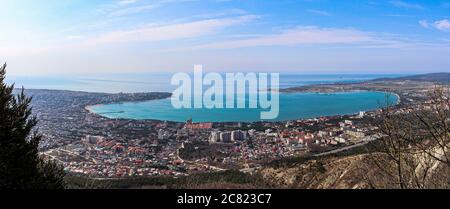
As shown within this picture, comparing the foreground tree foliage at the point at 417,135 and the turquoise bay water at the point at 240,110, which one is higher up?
the foreground tree foliage at the point at 417,135

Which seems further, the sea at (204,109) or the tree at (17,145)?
the sea at (204,109)

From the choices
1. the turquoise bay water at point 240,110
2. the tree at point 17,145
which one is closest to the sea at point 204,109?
the turquoise bay water at point 240,110

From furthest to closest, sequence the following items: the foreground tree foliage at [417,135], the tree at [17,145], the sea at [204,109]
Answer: the sea at [204,109], the tree at [17,145], the foreground tree foliage at [417,135]

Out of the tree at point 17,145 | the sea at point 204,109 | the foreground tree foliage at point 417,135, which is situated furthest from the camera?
the sea at point 204,109

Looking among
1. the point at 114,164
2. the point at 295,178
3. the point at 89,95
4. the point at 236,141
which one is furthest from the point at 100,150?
the point at 89,95

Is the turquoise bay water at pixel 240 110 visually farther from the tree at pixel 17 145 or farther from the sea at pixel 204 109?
the tree at pixel 17 145

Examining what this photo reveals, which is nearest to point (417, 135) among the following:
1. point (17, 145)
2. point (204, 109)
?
point (17, 145)
